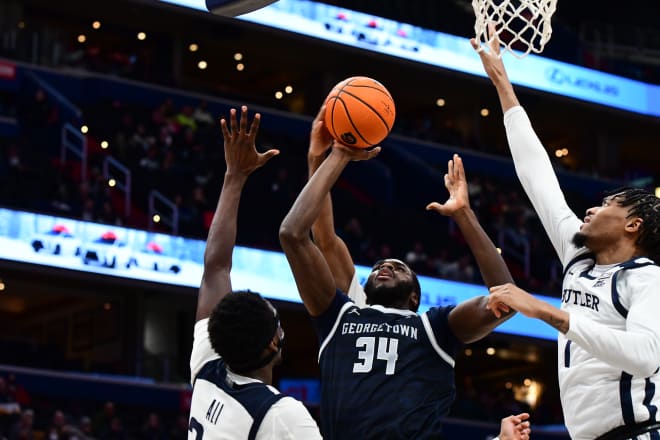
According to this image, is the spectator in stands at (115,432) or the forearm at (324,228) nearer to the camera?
the forearm at (324,228)

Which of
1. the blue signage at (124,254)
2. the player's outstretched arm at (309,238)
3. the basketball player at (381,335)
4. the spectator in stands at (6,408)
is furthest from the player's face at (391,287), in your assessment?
the blue signage at (124,254)

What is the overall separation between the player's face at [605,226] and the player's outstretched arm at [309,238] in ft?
3.06

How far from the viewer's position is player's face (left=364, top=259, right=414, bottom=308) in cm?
509

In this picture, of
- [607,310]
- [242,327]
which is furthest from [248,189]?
[242,327]

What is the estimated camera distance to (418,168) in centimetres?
2581

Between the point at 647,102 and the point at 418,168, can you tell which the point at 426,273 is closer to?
the point at 418,168

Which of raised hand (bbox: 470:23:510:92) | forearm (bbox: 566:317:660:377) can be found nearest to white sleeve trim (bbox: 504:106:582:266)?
raised hand (bbox: 470:23:510:92)

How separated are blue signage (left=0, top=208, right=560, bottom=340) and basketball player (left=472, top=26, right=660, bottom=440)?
14384mm

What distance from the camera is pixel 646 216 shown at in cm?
491

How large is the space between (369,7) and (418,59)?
4.92 feet

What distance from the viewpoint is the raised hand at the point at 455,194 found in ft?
16.7

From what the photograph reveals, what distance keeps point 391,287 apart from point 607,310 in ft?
2.91

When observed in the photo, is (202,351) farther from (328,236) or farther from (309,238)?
(328,236)

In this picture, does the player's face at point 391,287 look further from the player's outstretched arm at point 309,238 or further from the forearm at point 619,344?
the forearm at point 619,344
